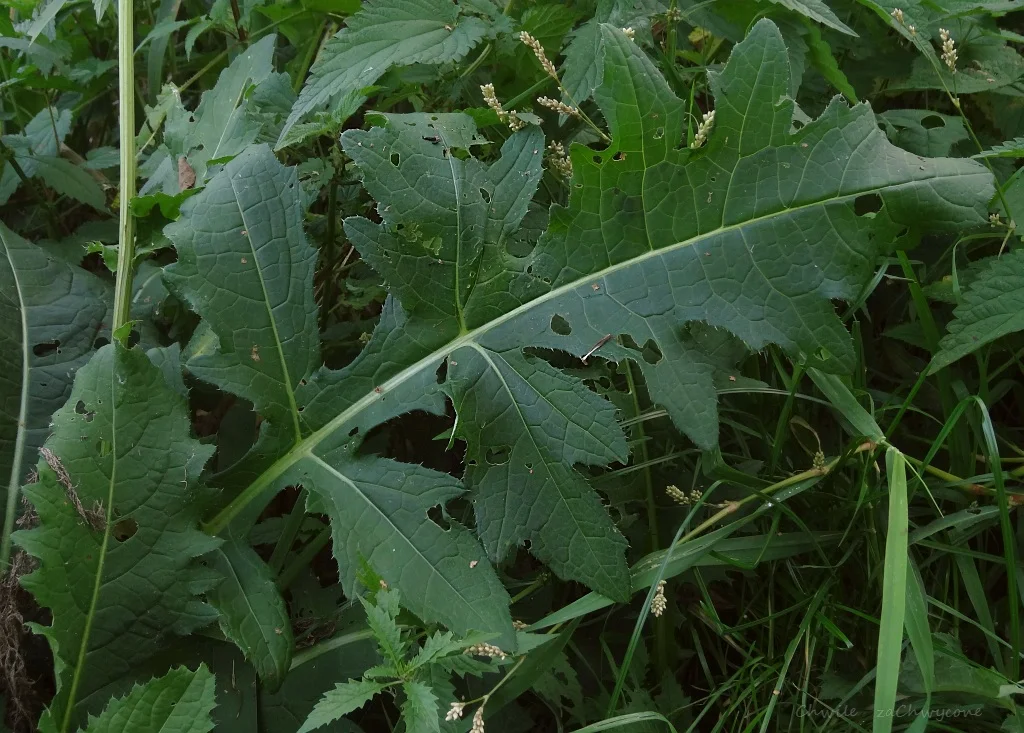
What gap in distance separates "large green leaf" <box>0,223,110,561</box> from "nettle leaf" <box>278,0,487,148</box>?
0.54m

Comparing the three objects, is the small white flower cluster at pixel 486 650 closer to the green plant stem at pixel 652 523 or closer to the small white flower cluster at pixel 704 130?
the green plant stem at pixel 652 523

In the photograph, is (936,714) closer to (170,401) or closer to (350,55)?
(170,401)

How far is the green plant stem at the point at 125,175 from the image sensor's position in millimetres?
1461

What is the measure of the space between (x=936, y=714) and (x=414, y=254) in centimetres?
119

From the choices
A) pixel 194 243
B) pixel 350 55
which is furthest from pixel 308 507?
pixel 350 55

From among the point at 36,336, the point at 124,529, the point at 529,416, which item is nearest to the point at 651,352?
the point at 529,416

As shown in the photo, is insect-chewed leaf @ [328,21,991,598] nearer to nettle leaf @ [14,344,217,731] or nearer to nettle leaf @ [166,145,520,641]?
nettle leaf @ [166,145,520,641]

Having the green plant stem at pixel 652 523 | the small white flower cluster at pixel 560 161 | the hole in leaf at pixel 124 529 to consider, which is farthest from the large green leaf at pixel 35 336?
the green plant stem at pixel 652 523

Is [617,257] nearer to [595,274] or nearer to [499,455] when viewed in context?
[595,274]

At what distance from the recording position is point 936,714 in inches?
51.8

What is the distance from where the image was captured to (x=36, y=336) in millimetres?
1501

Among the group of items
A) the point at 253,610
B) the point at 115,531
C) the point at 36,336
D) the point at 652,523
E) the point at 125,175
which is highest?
the point at 125,175

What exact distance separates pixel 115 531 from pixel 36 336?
1.54ft

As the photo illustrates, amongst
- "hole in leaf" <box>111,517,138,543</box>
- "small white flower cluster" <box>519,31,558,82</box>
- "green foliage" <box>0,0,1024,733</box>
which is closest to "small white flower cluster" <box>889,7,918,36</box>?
"green foliage" <box>0,0,1024,733</box>
